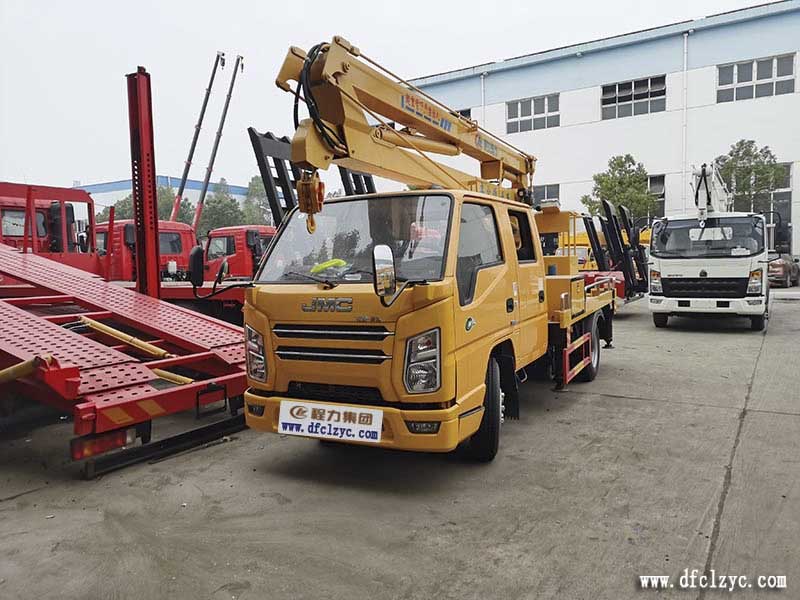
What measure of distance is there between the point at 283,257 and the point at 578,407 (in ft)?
11.0

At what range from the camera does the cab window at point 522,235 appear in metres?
5.05

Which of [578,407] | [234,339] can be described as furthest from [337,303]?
[578,407]

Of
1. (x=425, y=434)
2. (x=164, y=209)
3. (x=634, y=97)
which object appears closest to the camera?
(x=425, y=434)

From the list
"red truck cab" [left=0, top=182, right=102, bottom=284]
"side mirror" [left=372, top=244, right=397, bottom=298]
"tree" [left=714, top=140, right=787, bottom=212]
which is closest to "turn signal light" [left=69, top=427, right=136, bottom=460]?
"side mirror" [left=372, top=244, right=397, bottom=298]

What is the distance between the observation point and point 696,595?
2.70 meters

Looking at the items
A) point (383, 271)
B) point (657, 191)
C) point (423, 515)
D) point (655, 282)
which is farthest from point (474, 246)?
A: point (657, 191)

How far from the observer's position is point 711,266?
410 inches

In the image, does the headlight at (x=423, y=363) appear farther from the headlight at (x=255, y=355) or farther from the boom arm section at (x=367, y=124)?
the boom arm section at (x=367, y=124)

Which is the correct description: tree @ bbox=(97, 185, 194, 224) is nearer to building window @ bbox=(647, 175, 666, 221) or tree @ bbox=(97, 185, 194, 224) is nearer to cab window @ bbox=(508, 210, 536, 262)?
building window @ bbox=(647, 175, 666, 221)

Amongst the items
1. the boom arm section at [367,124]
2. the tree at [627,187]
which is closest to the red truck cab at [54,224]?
the boom arm section at [367,124]

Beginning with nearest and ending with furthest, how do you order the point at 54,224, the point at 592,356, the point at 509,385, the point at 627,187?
the point at 509,385
the point at 592,356
the point at 54,224
the point at 627,187

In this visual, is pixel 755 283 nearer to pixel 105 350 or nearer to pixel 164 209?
pixel 105 350

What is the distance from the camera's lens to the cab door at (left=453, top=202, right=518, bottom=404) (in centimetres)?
380

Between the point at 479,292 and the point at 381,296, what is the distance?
2.81ft
